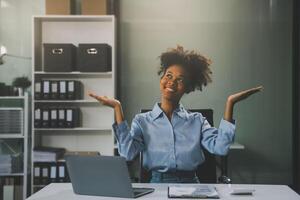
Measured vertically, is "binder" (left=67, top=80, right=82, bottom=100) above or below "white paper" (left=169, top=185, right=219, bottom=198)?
above

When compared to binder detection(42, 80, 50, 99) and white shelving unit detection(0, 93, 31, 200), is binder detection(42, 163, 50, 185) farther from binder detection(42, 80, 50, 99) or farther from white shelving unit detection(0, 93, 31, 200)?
binder detection(42, 80, 50, 99)

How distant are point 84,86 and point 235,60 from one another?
160 cm

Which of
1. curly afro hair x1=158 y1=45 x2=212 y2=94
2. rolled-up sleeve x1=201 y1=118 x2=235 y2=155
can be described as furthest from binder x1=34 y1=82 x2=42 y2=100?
rolled-up sleeve x1=201 y1=118 x2=235 y2=155

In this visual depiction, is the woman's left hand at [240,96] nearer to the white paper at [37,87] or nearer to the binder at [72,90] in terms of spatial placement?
the binder at [72,90]

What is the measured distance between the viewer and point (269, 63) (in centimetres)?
438

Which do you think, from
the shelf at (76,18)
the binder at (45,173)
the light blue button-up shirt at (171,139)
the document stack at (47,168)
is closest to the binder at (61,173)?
the document stack at (47,168)

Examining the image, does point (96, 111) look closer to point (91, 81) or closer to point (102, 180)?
point (91, 81)

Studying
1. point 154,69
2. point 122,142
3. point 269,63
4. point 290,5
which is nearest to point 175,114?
point 122,142

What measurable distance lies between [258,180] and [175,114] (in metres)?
→ 1.48

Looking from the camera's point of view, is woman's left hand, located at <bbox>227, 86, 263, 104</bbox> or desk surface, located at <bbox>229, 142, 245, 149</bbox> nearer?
woman's left hand, located at <bbox>227, 86, 263, 104</bbox>

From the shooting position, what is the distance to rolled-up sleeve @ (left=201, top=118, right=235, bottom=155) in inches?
125

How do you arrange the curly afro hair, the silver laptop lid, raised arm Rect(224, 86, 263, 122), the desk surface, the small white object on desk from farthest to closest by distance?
the desk surface → raised arm Rect(224, 86, 263, 122) → the curly afro hair → the small white object on desk → the silver laptop lid

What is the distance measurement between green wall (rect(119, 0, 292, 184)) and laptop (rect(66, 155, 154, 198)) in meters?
2.33

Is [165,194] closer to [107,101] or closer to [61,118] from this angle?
[107,101]
